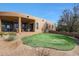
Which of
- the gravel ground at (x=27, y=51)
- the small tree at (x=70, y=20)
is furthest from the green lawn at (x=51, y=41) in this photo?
the small tree at (x=70, y=20)

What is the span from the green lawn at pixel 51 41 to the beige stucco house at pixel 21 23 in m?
0.16

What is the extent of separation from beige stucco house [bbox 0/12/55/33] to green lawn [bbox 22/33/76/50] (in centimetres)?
16

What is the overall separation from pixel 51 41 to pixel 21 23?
0.67m

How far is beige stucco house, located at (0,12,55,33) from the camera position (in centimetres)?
560

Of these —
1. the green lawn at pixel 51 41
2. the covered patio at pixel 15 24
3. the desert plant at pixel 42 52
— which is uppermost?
the covered patio at pixel 15 24

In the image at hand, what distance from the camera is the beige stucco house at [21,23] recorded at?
5598 millimetres

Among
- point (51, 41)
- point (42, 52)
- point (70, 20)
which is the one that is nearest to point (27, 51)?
point (42, 52)

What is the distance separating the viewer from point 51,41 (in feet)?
18.4

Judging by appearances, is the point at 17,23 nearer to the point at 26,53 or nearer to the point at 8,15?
the point at 8,15

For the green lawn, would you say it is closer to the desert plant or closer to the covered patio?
the desert plant

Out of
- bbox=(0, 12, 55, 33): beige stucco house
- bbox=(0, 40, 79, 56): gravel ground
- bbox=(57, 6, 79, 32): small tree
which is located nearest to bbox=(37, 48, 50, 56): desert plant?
bbox=(0, 40, 79, 56): gravel ground

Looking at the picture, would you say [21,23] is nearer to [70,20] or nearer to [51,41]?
[51,41]

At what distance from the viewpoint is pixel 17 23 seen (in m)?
5.65

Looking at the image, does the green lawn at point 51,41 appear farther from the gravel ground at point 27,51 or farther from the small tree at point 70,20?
the small tree at point 70,20
